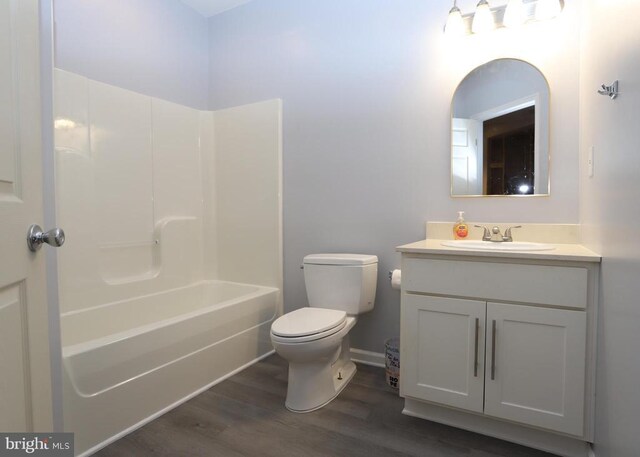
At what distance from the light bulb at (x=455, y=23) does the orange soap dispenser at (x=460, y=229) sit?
1000 millimetres

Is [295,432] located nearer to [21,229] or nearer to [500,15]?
[21,229]

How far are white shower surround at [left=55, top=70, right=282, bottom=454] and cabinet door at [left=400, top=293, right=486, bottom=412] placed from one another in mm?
1132

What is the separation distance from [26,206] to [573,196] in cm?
221

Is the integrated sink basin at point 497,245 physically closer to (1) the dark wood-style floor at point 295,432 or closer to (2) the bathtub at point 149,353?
(1) the dark wood-style floor at point 295,432

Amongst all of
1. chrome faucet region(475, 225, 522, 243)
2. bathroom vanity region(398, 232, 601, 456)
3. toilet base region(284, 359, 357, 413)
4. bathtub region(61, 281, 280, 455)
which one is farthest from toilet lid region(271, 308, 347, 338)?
chrome faucet region(475, 225, 522, 243)

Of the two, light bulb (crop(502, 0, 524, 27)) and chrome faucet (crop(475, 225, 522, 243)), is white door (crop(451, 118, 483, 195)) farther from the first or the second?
light bulb (crop(502, 0, 524, 27))

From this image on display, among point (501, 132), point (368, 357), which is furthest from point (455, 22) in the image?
point (368, 357)

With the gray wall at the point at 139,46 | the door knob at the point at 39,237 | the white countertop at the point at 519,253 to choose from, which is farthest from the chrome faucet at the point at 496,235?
the gray wall at the point at 139,46

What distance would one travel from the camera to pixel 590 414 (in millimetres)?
1413

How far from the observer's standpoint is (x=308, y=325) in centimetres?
187

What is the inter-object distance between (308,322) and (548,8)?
199 cm

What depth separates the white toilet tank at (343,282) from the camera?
2176 mm

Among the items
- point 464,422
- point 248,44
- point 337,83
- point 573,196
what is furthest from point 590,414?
point 248,44

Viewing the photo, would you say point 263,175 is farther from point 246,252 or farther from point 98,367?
point 98,367
